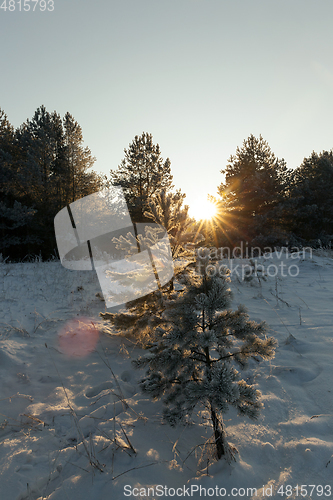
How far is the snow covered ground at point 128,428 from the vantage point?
1.65m

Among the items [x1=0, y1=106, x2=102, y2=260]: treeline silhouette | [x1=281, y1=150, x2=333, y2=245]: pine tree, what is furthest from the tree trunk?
[x1=281, y1=150, x2=333, y2=245]: pine tree

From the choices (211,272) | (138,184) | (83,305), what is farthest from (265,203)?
(211,272)

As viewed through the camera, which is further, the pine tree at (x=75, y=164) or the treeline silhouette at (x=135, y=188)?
the pine tree at (x=75, y=164)

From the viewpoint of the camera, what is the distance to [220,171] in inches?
1028

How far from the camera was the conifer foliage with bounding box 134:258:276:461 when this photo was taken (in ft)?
5.66

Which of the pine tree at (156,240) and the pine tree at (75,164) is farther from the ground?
the pine tree at (75,164)

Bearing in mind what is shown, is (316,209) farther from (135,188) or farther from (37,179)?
(37,179)

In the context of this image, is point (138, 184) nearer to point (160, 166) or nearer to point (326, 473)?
point (160, 166)

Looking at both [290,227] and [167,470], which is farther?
[290,227]

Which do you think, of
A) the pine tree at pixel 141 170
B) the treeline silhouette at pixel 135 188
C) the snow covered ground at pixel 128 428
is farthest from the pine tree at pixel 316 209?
the snow covered ground at pixel 128 428

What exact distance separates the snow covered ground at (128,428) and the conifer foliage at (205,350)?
29 centimetres

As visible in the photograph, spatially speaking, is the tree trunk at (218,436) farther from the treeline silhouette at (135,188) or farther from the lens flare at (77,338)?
the treeline silhouette at (135,188)

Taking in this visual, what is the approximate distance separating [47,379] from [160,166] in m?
19.8

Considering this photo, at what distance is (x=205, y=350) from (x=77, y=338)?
8.53ft
